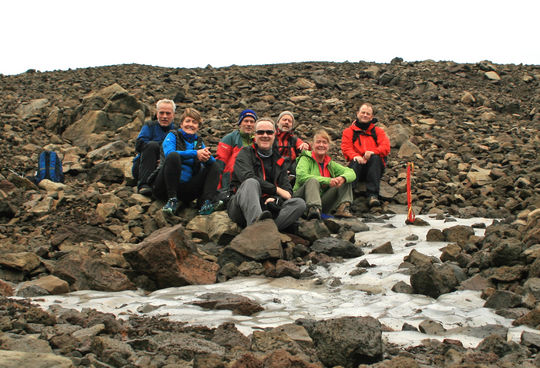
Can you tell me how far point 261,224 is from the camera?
262 inches

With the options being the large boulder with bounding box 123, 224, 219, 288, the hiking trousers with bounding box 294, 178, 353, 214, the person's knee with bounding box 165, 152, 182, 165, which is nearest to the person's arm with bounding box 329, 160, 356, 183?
the hiking trousers with bounding box 294, 178, 353, 214

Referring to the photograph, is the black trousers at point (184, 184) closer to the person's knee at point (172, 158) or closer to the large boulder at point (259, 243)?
the person's knee at point (172, 158)

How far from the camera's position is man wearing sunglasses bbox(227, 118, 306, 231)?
7016mm

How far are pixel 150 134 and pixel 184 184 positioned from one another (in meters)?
1.09

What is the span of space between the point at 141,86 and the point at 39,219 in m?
10.4

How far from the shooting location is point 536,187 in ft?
30.6

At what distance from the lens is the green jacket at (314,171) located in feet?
27.0

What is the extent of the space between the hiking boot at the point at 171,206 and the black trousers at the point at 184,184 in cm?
8

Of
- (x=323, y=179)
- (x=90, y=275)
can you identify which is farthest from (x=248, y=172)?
(x=90, y=275)

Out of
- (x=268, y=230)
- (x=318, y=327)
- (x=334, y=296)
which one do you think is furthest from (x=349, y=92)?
(x=318, y=327)

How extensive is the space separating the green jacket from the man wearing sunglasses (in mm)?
676

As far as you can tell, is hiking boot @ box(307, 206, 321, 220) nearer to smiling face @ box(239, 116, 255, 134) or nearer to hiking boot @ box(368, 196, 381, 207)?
smiling face @ box(239, 116, 255, 134)

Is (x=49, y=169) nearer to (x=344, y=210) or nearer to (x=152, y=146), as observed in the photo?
(x=152, y=146)

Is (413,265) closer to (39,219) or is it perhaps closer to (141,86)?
(39,219)
